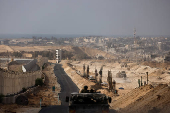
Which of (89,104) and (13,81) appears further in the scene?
(13,81)

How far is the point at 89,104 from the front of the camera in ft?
45.0

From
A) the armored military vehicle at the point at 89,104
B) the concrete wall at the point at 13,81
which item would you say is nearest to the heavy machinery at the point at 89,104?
the armored military vehicle at the point at 89,104

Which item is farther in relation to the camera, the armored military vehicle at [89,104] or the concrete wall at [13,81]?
the concrete wall at [13,81]

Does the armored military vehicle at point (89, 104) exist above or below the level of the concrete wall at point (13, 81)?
above

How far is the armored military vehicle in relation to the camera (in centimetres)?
1362

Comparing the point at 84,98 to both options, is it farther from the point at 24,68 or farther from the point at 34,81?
the point at 24,68

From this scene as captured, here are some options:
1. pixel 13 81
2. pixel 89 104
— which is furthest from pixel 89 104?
pixel 13 81

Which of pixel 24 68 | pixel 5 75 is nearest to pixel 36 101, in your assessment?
pixel 5 75

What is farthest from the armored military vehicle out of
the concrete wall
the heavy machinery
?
the concrete wall

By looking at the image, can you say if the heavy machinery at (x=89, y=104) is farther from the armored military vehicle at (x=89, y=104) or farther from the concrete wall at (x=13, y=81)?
the concrete wall at (x=13, y=81)

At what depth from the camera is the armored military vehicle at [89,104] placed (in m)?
13.6

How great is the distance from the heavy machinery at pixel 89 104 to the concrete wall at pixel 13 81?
13.0 metres

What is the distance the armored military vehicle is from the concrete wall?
13.0m

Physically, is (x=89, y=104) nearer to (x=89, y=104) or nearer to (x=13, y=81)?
(x=89, y=104)
